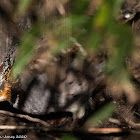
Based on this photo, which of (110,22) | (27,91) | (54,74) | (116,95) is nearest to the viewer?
(110,22)

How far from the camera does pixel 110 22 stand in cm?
58

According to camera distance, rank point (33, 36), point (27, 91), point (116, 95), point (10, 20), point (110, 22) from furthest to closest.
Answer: point (10, 20), point (116, 95), point (27, 91), point (33, 36), point (110, 22)

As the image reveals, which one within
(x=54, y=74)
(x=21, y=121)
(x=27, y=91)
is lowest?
(x=21, y=121)

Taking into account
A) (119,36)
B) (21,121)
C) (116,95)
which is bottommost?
(21,121)

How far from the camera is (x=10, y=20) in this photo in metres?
1.76

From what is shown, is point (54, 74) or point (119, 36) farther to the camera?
point (54, 74)

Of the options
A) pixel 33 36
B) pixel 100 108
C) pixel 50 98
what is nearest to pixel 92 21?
pixel 33 36

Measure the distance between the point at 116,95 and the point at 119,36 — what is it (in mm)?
838

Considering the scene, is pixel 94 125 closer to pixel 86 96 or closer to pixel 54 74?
pixel 86 96

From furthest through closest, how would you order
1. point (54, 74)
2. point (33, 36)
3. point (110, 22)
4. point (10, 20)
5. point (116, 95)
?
point (10, 20)
point (116, 95)
point (54, 74)
point (33, 36)
point (110, 22)

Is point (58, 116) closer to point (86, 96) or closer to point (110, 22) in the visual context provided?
point (86, 96)

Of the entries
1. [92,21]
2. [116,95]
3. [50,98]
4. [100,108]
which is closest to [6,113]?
[50,98]

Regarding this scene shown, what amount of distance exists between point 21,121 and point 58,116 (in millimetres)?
261

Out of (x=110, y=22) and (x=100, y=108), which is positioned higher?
(x=110, y=22)
